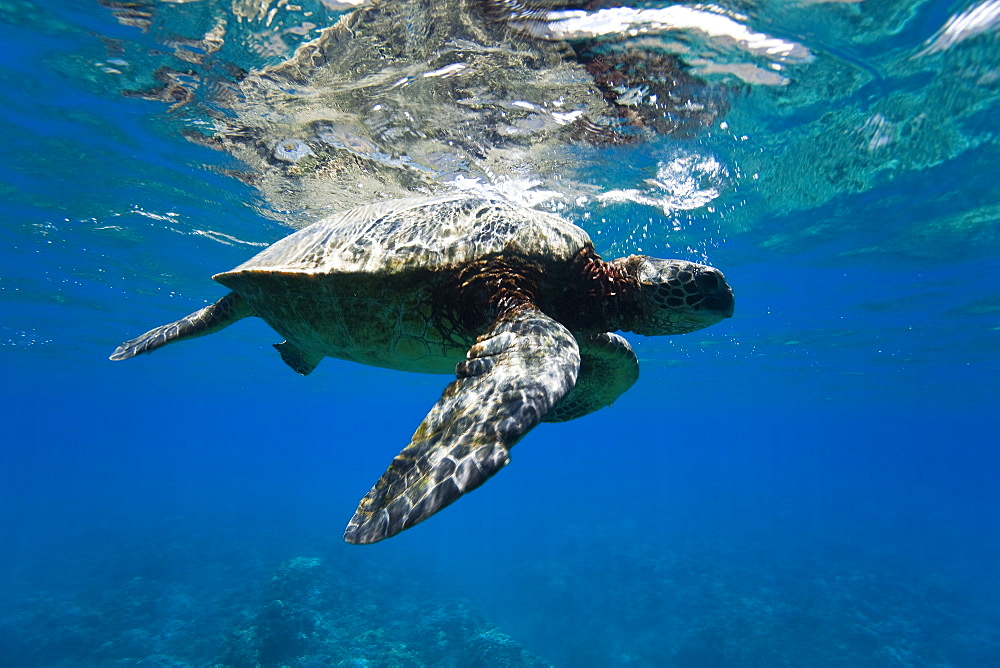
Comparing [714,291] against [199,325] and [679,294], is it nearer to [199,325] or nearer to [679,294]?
[679,294]

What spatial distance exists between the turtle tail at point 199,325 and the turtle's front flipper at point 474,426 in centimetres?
383

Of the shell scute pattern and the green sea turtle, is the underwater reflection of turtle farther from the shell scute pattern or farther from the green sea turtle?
the shell scute pattern

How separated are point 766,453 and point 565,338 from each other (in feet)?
364

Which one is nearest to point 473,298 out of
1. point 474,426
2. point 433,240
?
point 433,240

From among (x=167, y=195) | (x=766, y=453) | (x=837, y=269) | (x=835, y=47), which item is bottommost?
(x=835, y=47)

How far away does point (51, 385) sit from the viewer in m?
41.2

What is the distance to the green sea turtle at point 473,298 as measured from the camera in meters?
2.51

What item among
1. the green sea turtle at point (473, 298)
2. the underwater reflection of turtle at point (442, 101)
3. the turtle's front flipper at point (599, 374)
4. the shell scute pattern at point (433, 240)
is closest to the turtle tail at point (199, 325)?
the green sea turtle at point (473, 298)

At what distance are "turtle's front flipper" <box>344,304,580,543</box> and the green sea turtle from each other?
11mm

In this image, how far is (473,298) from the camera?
3350mm

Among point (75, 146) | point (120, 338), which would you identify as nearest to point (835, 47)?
point (75, 146)

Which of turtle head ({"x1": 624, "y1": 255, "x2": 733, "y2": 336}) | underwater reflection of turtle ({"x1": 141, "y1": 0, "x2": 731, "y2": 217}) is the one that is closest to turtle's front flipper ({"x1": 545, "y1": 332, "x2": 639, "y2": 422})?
turtle head ({"x1": 624, "y1": 255, "x2": 733, "y2": 336})

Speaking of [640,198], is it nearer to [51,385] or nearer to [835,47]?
[835,47]

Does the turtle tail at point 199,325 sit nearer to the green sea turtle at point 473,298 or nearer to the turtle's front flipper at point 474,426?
the green sea turtle at point 473,298
